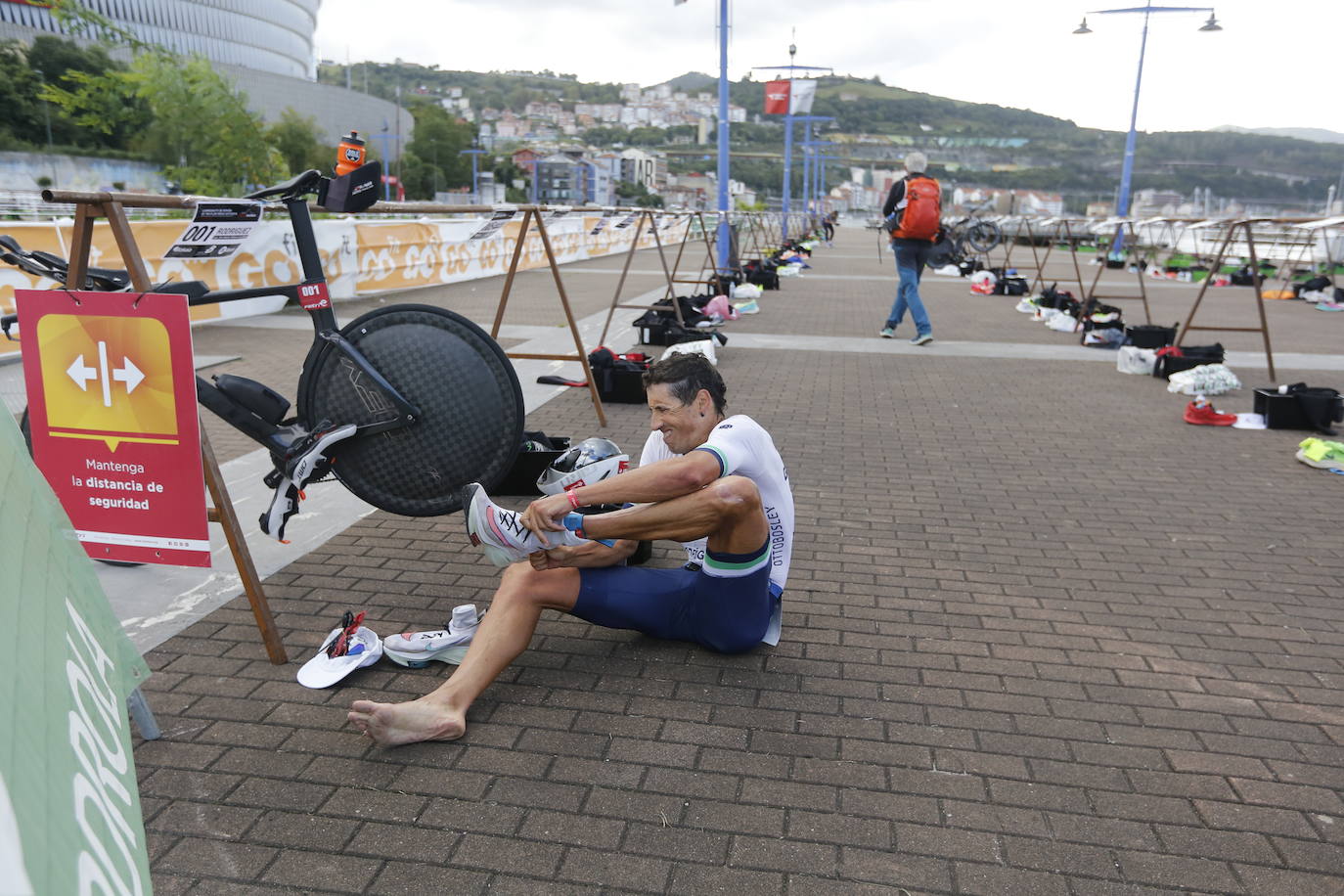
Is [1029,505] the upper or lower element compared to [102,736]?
lower

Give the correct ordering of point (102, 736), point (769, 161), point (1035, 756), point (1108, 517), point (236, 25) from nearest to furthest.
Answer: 1. point (102, 736)
2. point (1035, 756)
3. point (1108, 517)
4. point (236, 25)
5. point (769, 161)

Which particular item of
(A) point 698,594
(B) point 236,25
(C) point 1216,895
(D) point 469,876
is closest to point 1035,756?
(C) point 1216,895

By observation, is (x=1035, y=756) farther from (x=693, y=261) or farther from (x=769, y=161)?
(x=769, y=161)

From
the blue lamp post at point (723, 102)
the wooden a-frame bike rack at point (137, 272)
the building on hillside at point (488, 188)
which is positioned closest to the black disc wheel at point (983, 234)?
the blue lamp post at point (723, 102)

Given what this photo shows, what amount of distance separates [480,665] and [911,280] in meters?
10.4

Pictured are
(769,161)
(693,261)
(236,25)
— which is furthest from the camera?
(769,161)

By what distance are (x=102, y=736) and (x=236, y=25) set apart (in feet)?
361

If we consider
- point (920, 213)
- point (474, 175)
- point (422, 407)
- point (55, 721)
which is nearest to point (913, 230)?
point (920, 213)

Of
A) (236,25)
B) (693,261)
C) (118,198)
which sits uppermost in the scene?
(236,25)

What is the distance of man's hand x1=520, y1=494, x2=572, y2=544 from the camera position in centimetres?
326

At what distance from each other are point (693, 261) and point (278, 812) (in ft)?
90.8

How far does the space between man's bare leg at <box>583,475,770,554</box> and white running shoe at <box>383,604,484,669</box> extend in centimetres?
84

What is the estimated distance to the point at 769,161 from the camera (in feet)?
394

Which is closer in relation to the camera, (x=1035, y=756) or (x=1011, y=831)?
(x=1011, y=831)
